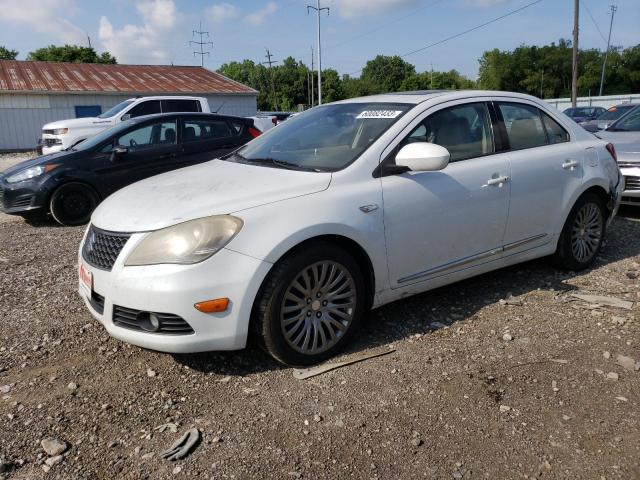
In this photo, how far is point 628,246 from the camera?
5.84 meters

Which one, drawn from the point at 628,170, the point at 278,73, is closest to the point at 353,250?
the point at 628,170

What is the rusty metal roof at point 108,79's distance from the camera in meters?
28.0

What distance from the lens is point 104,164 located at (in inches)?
313

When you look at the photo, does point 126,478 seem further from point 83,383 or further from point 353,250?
point 353,250

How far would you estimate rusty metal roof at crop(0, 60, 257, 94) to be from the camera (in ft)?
91.8

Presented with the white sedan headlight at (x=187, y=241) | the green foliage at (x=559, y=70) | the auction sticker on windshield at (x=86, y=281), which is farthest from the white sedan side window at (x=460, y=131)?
the green foliage at (x=559, y=70)

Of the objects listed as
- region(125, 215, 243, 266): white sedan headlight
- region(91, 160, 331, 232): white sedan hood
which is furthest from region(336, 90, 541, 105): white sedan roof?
region(125, 215, 243, 266): white sedan headlight

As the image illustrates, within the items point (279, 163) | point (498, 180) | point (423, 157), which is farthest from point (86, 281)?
point (498, 180)

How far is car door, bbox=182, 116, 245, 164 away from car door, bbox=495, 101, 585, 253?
5.26m

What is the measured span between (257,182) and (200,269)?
2.59 feet

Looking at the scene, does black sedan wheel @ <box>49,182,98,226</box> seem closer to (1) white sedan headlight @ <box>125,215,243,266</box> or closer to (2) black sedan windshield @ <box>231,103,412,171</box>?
(2) black sedan windshield @ <box>231,103,412,171</box>

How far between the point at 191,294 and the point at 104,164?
5728 mm

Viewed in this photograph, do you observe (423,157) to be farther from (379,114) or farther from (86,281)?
(86,281)

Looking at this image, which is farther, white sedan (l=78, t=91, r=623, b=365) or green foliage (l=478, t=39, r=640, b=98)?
green foliage (l=478, t=39, r=640, b=98)
